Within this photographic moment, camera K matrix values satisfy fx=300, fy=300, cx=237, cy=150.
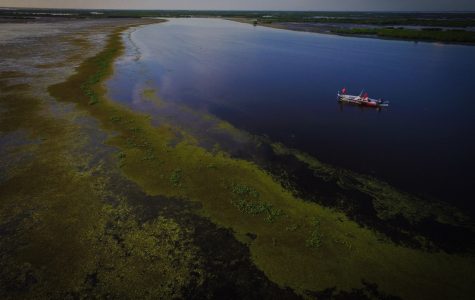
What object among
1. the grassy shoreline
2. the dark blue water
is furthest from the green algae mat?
the dark blue water

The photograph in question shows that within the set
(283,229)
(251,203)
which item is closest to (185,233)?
(251,203)

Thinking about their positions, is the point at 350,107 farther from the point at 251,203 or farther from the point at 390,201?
the point at 251,203

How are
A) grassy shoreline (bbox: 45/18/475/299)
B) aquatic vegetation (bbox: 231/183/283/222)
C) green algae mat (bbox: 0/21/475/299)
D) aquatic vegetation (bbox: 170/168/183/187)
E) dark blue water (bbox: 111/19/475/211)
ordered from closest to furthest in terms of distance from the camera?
green algae mat (bbox: 0/21/475/299) → grassy shoreline (bbox: 45/18/475/299) → aquatic vegetation (bbox: 231/183/283/222) → aquatic vegetation (bbox: 170/168/183/187) → dark blue water (bbox: 111/19/475/211)

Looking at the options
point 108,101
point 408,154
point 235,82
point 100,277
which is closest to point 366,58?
point 235,82

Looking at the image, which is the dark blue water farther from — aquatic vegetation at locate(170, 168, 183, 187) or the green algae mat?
aquatic vegetation at locate(170, 168, 183, 187)

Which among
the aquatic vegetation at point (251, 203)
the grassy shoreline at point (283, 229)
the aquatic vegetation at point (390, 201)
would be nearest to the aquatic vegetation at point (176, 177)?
the grassy shoreline at point (283, 229)

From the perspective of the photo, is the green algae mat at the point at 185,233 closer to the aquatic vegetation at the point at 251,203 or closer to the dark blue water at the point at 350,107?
the aquatic vegetation at the point at 251,203

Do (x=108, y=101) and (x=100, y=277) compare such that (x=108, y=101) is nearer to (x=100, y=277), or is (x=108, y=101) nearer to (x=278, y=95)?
(x=278, y=95)
